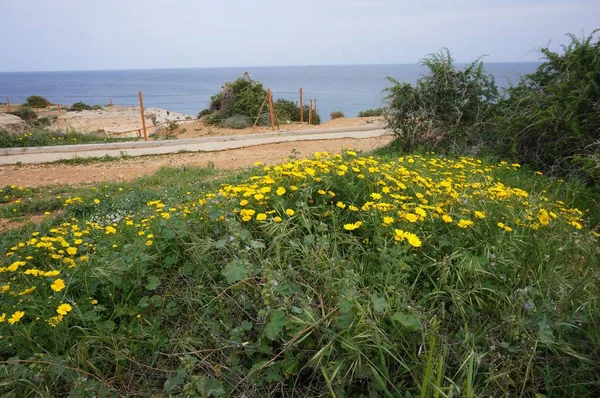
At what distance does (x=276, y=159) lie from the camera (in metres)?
9.59

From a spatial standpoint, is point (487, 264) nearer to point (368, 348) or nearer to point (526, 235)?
point (526, 235)

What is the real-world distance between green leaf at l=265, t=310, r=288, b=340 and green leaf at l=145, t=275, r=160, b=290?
877 millimetres

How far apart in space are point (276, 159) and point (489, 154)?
4829 millimetres

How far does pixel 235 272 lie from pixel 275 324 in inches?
14.5

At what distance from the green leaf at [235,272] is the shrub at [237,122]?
1613 cm

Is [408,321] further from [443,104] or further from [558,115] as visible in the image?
[443,104]

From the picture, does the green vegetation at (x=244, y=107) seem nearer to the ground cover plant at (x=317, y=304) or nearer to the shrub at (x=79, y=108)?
the ground cover plant at (x=317, y=304)

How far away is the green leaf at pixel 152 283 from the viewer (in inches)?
91.9

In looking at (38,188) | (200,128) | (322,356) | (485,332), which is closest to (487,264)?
(485,332)

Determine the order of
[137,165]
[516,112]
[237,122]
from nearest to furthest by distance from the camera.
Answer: [516,112]
[137,165]
[237,122]

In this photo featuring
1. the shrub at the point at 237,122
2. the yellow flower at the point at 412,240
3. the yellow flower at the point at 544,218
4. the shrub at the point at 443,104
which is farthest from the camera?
the shrub at the point at 237,122

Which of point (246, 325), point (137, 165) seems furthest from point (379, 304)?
point (137, 165)

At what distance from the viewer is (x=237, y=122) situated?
18000 millimetres

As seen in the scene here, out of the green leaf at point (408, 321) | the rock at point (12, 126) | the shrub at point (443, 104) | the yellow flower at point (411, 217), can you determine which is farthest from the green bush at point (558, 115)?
the rock at point (12, 126)
